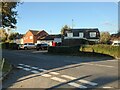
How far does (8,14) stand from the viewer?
101ft

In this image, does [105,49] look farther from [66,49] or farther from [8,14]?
[8,14]

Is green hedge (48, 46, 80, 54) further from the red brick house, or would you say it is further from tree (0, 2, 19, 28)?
the red brick house

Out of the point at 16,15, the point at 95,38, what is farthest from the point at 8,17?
the point at 95,38

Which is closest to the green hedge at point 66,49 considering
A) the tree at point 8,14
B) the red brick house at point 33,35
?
the tree at point 8,14

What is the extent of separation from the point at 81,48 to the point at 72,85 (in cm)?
3403

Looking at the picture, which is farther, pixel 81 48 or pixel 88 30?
pixel 88 30

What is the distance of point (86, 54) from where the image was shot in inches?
1666

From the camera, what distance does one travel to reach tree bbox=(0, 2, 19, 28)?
28.4 meters

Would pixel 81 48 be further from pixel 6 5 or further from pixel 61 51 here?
pixel 6 5

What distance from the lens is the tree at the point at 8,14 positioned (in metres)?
28.4

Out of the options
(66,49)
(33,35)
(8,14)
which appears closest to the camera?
(8,14)

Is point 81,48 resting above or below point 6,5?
below

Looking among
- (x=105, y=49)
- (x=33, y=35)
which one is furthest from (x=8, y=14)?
(x=33, y=35)

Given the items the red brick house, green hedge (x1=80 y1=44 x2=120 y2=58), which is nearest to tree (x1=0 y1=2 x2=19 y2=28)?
green hedge (x1=80 y1=44 x2=120 y2=58)
